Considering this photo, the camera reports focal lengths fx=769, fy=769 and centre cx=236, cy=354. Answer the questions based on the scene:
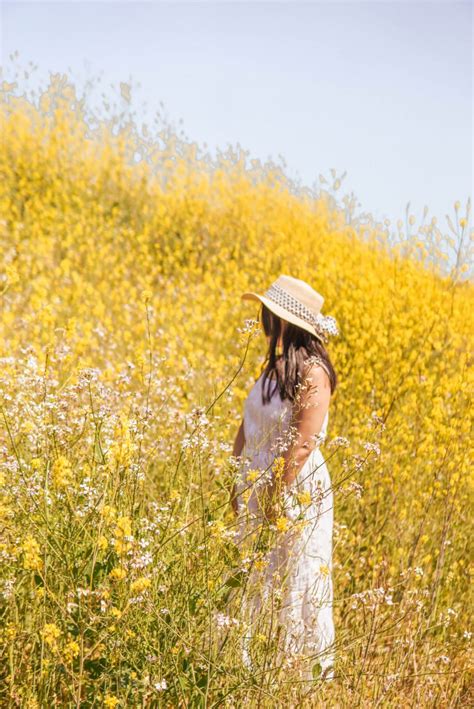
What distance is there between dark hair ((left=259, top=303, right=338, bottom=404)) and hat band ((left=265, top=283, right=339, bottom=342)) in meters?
0.05

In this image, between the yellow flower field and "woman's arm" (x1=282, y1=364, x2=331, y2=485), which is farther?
"woman's arm" (x1=282, y1=364, x2=331, y2=485)

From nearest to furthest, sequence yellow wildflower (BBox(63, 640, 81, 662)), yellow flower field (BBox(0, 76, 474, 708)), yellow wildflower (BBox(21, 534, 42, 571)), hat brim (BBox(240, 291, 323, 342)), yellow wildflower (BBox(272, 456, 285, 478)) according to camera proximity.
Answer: yellow wildflower (BBox(21, 534, 42, 571))
yellow wildflower (BBox(63, 640, 81, 662))
yellow flower field (BBox(0, 76, 474, 708))
yellow wildflower (BBox(272, 456, 285, 478))
hat brim (BBox(240, 291, 323, 342))

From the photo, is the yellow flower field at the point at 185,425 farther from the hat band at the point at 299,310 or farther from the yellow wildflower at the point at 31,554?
the hat band at the point at 299,310

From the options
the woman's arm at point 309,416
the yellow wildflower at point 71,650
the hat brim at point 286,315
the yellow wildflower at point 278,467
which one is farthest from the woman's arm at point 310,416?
the yellow wildflower at point 71,650

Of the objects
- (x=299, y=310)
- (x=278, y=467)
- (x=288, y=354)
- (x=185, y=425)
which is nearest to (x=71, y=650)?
(x=278, y=467)

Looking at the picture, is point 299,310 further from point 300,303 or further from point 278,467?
point 278,467

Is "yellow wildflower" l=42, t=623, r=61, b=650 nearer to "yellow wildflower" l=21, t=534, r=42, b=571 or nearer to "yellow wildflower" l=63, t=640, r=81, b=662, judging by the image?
"yellow wildflower" l=63, t=640, r=81, b=662

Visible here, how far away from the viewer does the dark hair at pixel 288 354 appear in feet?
9.50

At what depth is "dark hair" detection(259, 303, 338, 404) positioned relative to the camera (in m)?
2.89

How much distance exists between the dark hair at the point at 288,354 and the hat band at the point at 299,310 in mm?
45

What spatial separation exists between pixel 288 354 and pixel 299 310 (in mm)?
180

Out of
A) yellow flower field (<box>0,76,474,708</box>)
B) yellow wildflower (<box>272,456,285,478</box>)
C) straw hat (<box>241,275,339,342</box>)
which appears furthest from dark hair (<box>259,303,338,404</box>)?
yellow wildflower (<box>272,456,285,478</box>)

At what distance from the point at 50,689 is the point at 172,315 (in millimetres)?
4969

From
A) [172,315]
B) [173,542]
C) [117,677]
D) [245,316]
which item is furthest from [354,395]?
[117,677]
